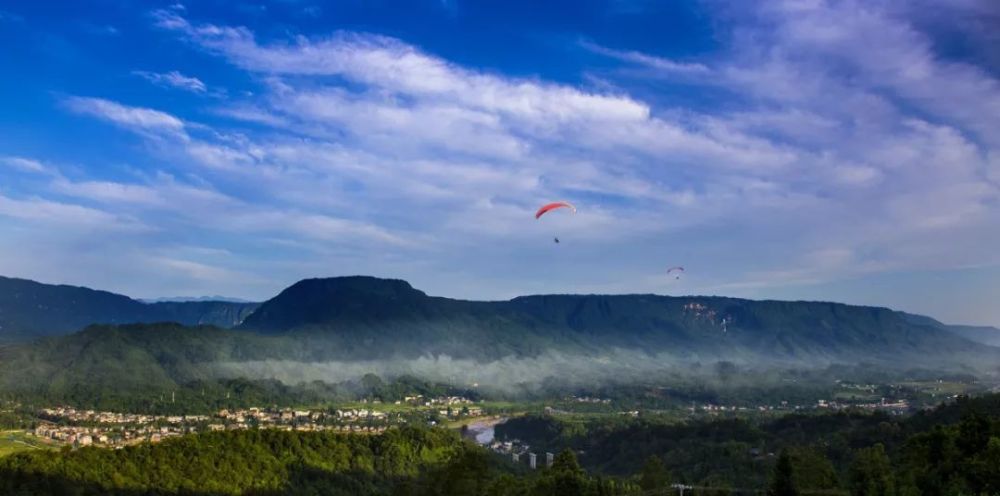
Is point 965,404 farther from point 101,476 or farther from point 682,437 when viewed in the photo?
point 101,476

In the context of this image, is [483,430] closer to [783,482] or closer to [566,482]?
[566,482]

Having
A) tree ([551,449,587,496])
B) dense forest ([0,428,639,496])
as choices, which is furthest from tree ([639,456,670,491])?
tree ([551,449,587,496])

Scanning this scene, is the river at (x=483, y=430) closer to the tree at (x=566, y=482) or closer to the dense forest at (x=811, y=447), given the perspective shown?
the dense forest at (x=811, y=447)

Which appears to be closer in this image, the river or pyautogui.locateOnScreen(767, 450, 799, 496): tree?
pyautogui.locateOnScreen(767, 450, 799, 496): tree

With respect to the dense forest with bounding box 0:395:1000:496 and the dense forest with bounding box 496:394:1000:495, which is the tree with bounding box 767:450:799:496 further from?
the dense forest with bounding box 496:394:1000:495

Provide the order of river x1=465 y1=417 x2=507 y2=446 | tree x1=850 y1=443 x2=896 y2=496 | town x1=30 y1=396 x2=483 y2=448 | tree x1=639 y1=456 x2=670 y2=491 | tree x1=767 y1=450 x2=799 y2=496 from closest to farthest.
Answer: tree x1=850 y1=443 x2=896 y2=496 < tree x1=767 y1=450 x2=799 y2=496 < tree x1=639 y1=456 x2=670 y2=491 < town x1=30 y1=396 x2=483 y2=448 < river x1=465 y1=417 x2=507 y2=446

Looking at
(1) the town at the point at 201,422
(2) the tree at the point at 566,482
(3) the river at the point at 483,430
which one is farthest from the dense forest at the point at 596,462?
(1) the town at the point at 201,422
